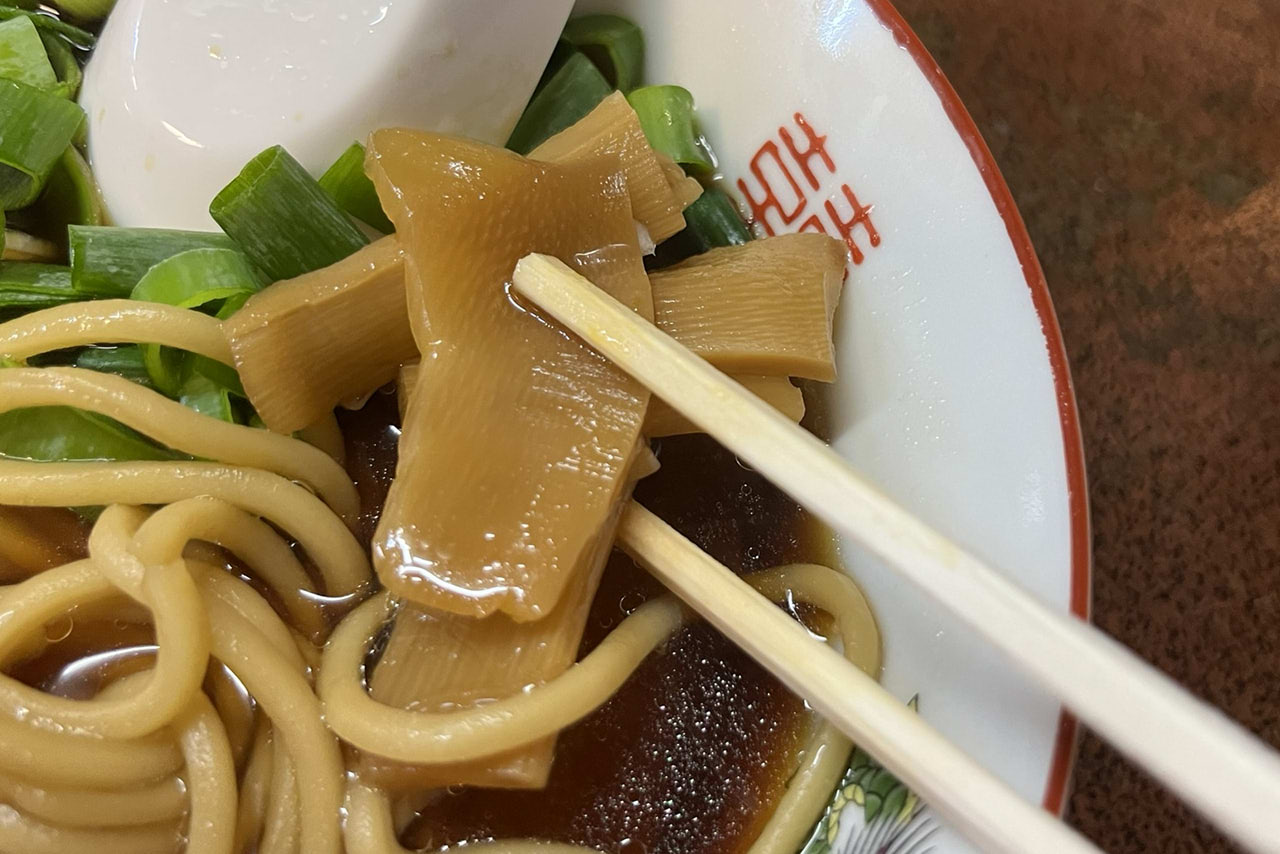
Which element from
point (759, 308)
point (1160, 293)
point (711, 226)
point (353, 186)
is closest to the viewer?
point (759, 308)

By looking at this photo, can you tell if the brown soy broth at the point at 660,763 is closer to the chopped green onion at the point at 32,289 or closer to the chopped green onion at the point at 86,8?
the chopped green onion at the point at 32,289

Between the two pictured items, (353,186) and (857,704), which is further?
(353,186)

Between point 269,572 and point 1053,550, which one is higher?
point 1053,550

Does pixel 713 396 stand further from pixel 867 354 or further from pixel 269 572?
pixel 269 572

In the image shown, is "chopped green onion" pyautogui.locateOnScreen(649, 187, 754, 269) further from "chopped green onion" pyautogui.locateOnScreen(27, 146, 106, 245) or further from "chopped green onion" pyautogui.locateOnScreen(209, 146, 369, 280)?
"chopped green onion" pyautogui.locateOnScreen(27, 146, 106, 245)

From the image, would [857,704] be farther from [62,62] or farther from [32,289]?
[62,62]

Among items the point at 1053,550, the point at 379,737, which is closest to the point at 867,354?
the point at 1053,550

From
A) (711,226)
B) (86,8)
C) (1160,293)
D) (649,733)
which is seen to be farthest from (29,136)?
(1160,293)

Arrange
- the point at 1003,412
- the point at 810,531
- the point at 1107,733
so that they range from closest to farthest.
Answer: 1. the point at 1107,733
2. the point at 1003,412
3. the point at 810,531
